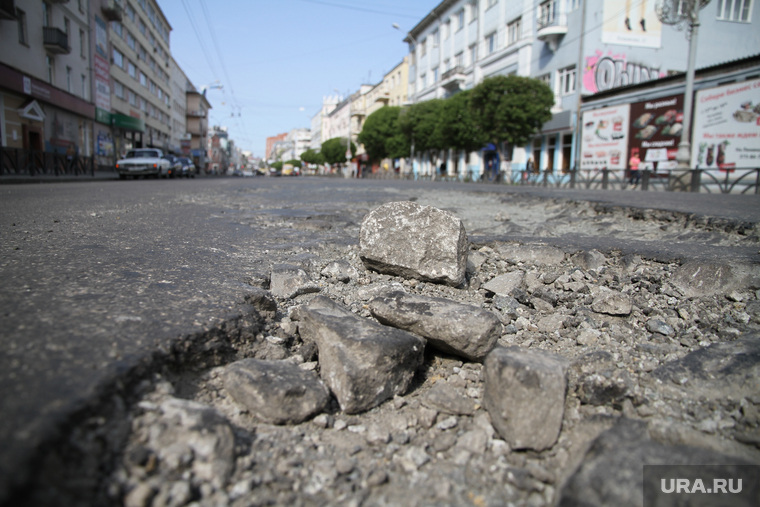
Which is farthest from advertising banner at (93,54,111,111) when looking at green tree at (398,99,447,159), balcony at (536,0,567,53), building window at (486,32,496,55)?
balcony at (536,0,567,53)

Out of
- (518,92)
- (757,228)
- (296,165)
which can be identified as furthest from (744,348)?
(296,165)

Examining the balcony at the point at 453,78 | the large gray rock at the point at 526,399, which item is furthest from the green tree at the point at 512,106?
the large gray rock at the point at 526,399

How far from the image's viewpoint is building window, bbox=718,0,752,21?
24547 millimetres

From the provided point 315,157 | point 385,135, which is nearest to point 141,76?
point 385,135

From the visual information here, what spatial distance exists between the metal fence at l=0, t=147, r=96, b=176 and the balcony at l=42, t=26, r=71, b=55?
5.68 metres

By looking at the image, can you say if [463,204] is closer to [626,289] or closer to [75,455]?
[626,289]

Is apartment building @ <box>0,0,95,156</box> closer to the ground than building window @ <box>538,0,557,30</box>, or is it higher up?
closer to the ground

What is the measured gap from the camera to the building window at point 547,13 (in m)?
25.2

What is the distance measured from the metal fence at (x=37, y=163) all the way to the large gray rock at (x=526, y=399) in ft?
63.0

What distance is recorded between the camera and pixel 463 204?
7293mm

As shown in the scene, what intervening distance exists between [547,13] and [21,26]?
84.8 feet

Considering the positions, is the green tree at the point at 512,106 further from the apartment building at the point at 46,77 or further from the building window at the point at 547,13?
the apartment building at the point at 46,77

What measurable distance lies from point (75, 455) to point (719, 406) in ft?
6.28

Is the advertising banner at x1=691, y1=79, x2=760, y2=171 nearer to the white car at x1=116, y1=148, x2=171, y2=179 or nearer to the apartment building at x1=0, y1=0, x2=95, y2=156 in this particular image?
the white car at x1=116, y1=148, x2=171, y2=179
